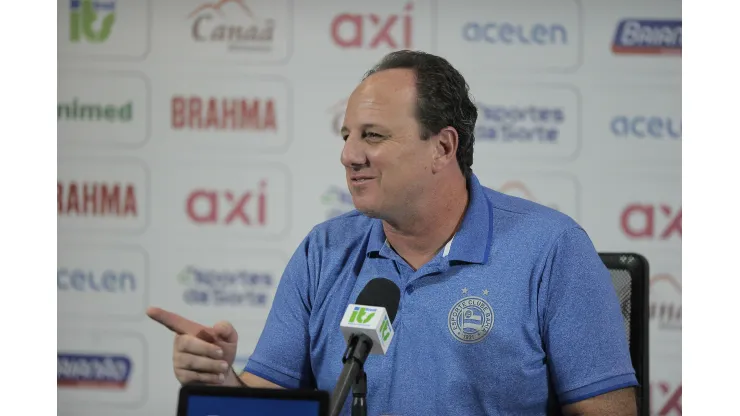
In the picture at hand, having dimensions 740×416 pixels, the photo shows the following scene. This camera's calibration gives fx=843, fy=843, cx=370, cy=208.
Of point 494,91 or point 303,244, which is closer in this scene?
point 303,244

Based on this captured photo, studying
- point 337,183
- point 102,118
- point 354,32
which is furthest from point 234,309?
point 354,32

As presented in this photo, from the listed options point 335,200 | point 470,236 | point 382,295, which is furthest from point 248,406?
point 335,200

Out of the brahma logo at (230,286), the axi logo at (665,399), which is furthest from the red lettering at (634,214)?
the brahma logo at (230,286)

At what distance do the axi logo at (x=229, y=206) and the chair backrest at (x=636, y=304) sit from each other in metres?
1.55

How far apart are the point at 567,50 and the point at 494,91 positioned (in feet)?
1.05

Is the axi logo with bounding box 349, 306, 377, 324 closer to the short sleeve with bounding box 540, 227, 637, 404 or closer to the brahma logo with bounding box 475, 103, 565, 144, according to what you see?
the short sleeve with bounding box 540, 227, 637, 404

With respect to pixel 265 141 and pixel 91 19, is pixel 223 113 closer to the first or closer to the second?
pixel 265 141

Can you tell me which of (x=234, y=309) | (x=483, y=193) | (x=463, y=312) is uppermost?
(x=483, y=193)

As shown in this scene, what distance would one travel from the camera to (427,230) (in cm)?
193

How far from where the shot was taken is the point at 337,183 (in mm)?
3268

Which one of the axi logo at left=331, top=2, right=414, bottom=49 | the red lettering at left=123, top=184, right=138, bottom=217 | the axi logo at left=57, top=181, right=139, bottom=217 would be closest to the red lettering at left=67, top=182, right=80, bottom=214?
the axi logo at left=57, top=181, right=139, bottom=217

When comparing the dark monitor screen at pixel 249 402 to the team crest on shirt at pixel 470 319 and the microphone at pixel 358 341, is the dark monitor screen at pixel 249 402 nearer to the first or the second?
the microphone at pixel 358 341

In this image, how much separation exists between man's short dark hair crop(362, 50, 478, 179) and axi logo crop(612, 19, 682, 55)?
142 centimetres

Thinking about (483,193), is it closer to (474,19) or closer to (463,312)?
(463,312)
